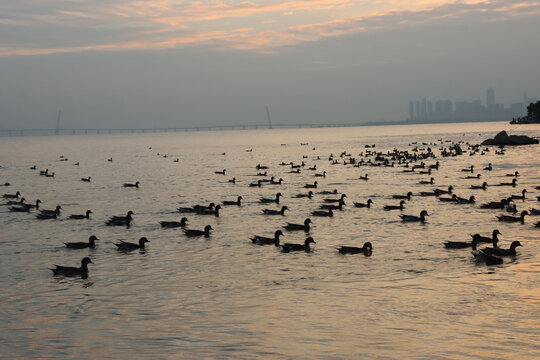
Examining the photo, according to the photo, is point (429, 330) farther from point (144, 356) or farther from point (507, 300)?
point (144, 356)

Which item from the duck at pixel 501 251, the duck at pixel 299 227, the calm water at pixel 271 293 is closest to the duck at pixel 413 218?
the calm water at pixel 271 293

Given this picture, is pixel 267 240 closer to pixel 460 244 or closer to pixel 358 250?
pixel 358 250

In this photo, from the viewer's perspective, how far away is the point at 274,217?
40000 millimetres

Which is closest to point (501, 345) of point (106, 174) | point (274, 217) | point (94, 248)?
point (94, 248)

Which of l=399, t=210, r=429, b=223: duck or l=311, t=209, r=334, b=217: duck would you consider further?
l=311, t=209, r=334, b=217: duck

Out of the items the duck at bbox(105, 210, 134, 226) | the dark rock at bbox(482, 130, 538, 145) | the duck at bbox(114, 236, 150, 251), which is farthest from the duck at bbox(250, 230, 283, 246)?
the dark rock at bbox(482, 130, 538, 145)

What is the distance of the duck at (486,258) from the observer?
2416cm

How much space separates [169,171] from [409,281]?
227ft

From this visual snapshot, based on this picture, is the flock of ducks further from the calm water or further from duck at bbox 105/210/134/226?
the calm water

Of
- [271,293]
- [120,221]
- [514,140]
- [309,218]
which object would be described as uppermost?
[514,140]

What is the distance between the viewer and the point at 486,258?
24.3 meters

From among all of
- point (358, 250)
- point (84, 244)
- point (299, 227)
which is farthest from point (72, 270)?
point (299, 227)

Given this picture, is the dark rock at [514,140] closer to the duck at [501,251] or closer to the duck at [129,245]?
the duck at [501,251]

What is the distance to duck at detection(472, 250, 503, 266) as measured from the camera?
24156 millimetres
